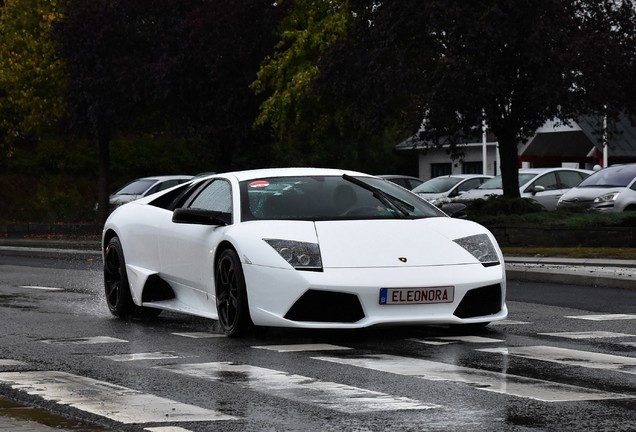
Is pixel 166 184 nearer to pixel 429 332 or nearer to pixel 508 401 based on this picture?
pixel 429 332

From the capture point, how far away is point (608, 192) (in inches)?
1270

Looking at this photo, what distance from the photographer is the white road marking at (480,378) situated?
8008 mm

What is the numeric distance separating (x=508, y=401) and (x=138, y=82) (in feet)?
119

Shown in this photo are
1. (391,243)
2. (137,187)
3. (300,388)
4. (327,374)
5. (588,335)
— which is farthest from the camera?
(137,187)

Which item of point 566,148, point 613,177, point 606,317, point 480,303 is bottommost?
point 606,317

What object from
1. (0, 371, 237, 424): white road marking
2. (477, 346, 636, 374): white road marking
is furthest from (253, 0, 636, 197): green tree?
(0, 371, 237, 424): white road marking

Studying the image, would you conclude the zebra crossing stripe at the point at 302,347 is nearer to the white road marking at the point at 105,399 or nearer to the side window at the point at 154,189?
the white road marking at the point at 105,399

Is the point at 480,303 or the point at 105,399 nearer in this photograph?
the point at 105,399

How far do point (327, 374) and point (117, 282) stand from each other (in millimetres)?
4972

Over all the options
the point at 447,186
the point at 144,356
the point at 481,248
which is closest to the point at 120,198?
the point at 447,186

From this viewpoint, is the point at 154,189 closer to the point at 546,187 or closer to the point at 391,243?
the point at 546,187

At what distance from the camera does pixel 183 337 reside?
11.6 metres

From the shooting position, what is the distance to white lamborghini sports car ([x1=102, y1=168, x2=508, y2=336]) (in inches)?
426

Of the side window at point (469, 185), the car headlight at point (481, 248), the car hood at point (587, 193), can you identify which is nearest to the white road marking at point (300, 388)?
the car headlight at point (481, 248)
